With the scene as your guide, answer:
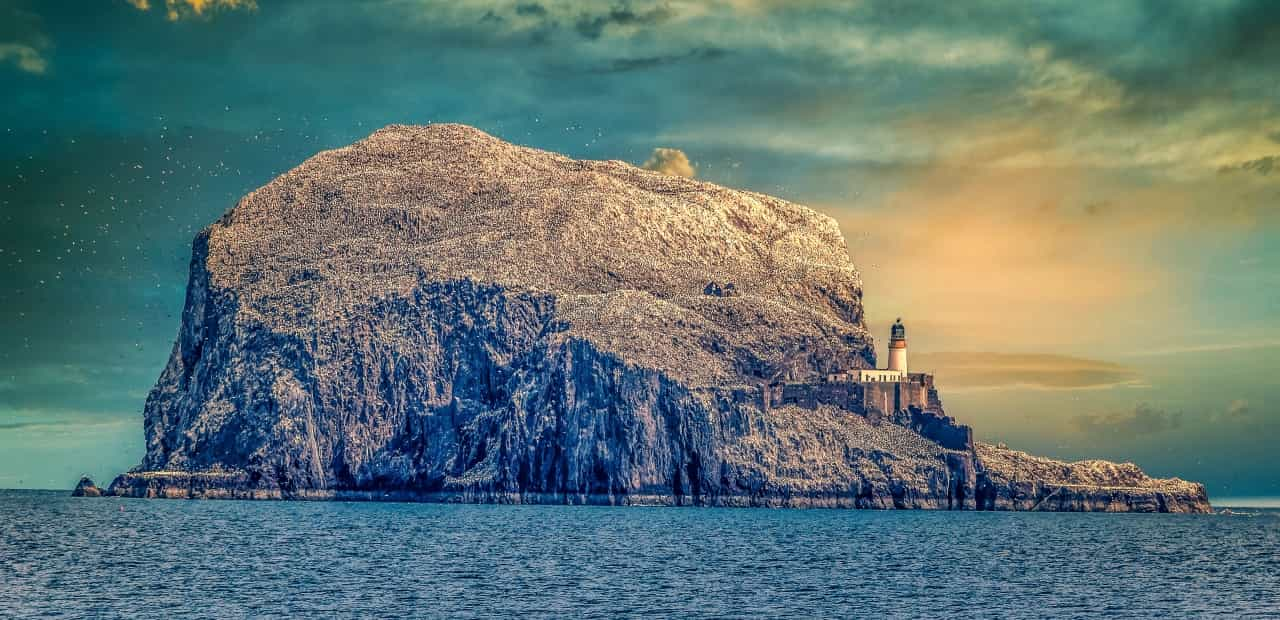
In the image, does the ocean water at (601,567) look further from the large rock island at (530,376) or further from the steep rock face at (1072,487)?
the steep rock face at (1072,487)

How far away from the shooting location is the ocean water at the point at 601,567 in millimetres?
62406

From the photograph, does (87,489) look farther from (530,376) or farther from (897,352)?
(897,352)

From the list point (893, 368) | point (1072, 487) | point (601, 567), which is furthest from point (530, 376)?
point (601, 567)

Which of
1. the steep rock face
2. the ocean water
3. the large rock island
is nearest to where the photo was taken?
the ocean water

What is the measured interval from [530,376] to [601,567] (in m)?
75.7

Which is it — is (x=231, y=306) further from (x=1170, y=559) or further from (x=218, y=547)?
(x=1170, y=559)

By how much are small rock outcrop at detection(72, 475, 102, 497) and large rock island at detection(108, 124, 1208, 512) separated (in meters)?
7.28

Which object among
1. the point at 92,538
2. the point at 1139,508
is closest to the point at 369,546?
the point at 92,538

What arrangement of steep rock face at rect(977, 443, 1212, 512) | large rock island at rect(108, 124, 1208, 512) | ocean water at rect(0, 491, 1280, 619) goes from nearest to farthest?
ocean water at rect(0, 491, 1280, 619) < large rock island at rect(108, 124, 1208, 512) < steep rock face at rect(977, 443, 1212, 512)

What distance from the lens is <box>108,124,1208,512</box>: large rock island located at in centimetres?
14675

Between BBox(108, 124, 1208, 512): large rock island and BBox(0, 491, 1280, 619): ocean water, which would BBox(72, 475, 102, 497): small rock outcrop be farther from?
BBox(0, 491, 1280, 619): ocean water

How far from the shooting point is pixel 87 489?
170 meters

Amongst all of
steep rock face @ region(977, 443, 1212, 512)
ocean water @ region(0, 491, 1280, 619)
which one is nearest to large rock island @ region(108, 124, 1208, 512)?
steep rock face @ region(977, 443, 1212, 512)

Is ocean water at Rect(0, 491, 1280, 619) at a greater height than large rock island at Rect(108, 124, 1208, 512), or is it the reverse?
large rock island at Rect(108, 124, 1208, 512)
